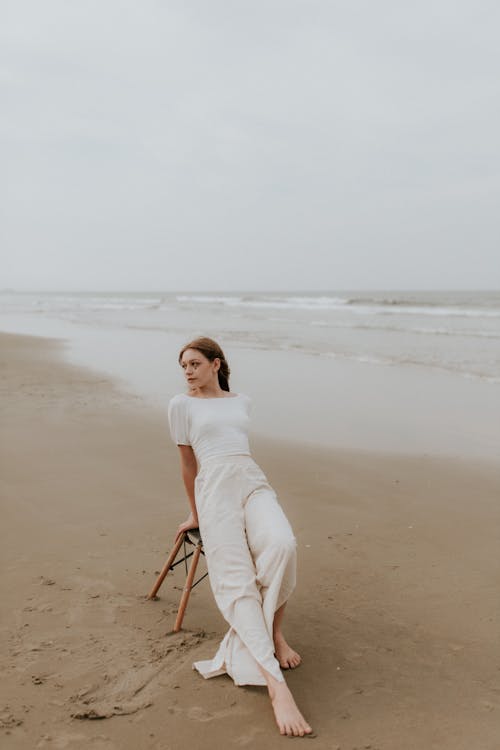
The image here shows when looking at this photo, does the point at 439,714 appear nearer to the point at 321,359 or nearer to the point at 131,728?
the point at 131,728

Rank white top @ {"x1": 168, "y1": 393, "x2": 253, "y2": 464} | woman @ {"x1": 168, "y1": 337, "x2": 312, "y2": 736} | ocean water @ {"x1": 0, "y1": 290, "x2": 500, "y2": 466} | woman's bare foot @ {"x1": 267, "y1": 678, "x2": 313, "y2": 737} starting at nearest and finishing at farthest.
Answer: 1. woman's bare foot @ {"x1": 267, "y1": 678, "x2": 313, "y2": 737}
2. woman @ {"x1": 168, "y1": 337, "x2": 312, "y2": 736}
3. white top @ {"x1": 168, "y1": 393, "x2": 253, "y2": 464}
4. ocean water @ {"x1": 0, "y1": 290, "x2": 500, "y2": 466}

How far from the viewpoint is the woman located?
2895 mm

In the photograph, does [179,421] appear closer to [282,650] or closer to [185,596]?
[185,596]

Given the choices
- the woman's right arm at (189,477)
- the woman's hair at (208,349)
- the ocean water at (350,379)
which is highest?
the woman's hair at (208,349)

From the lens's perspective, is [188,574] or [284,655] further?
[188,574]

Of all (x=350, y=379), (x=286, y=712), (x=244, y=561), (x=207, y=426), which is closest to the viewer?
(x=286, y=712)

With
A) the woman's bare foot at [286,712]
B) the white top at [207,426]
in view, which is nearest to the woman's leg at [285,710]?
the woman's bare foot at [286,712]

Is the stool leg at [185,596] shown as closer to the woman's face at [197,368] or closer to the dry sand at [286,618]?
the dry sand at [286,618]

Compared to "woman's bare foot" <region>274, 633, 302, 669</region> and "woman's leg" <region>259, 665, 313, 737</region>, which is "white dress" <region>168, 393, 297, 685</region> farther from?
"woman's bare foot" <region>274, 633, 302, 669</region>

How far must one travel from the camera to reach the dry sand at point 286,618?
2666 millimetres

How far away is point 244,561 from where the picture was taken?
3070 millimetres

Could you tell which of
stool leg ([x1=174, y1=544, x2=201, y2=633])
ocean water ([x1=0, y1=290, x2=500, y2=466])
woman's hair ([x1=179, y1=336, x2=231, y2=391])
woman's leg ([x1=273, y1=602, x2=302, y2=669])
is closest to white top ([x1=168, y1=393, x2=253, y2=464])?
woman's hair ([x1=179, y1=336, x2=231, y2=391])

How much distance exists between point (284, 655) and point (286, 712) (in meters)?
0.48

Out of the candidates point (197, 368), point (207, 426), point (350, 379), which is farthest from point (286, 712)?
point (350, 379)
